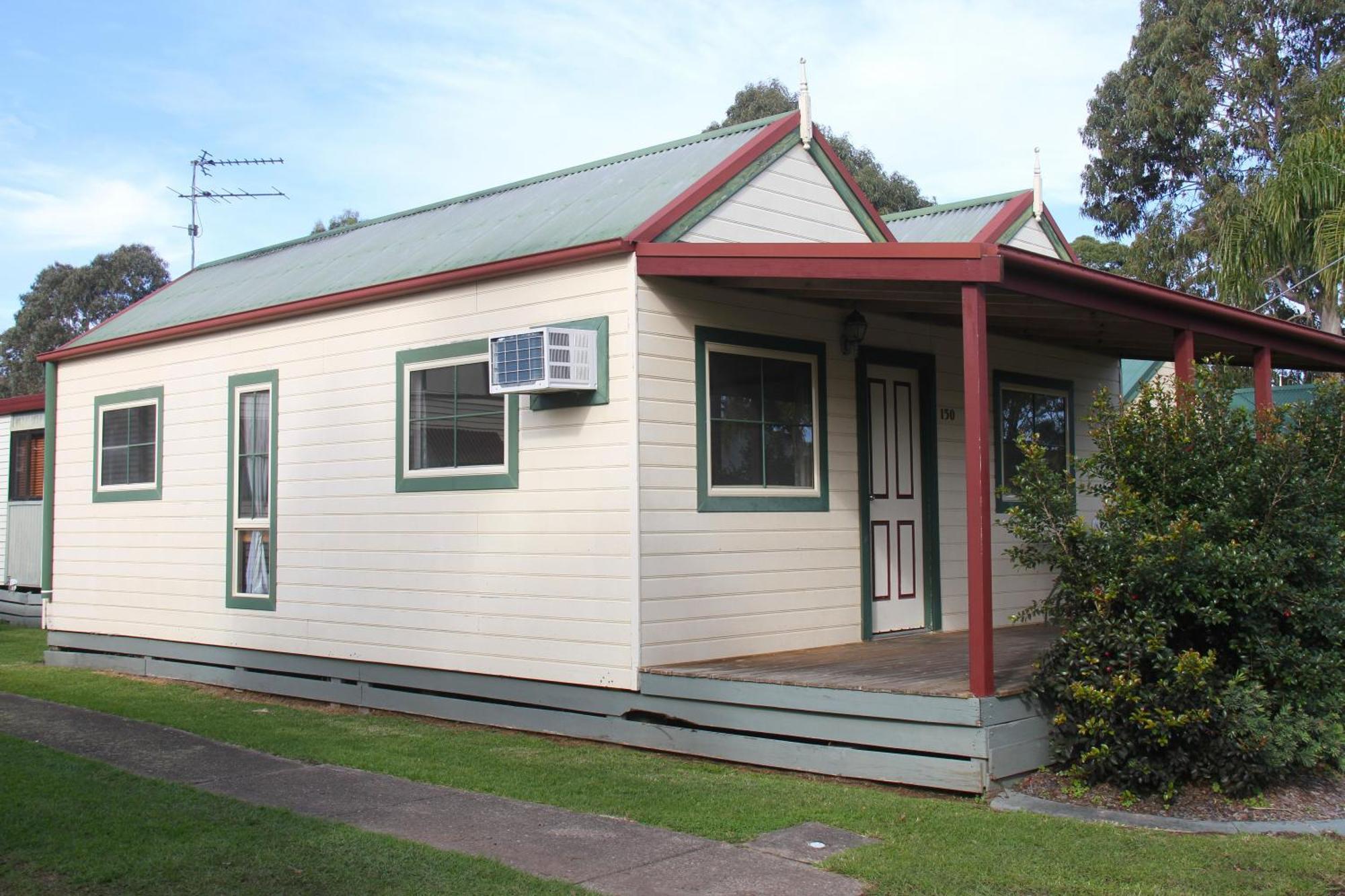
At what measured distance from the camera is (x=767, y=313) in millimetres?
8570

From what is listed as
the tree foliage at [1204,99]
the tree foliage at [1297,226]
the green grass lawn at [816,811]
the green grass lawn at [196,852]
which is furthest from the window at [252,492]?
the tree foliage at [1204,99]

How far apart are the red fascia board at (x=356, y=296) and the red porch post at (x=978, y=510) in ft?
7.45

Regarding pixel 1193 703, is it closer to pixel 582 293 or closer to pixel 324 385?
pixel 582 293

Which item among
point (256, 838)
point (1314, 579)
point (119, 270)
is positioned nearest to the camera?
point (256, 838)

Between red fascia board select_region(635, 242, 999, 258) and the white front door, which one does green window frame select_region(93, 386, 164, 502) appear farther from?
the white front door

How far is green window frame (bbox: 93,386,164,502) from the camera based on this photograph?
456 inches

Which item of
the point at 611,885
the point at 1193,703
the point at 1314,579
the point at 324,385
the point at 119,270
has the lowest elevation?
the point at 611,885

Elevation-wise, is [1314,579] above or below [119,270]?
below

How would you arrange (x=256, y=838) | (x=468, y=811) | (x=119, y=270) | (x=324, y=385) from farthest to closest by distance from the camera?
1. (x=119, y=270)
2. (x=324, y=385)
3. (x=468, y=811)
4. (x=256, y=838)

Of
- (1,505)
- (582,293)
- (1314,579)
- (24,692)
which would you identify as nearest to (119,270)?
(1,505)

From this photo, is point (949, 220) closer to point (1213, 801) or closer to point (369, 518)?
point (369, 518)

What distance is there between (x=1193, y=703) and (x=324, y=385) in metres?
6.71

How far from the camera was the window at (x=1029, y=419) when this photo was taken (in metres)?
10.8

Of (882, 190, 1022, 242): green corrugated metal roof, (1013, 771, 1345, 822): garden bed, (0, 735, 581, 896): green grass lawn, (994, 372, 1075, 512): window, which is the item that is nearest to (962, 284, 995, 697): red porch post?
(1013, 771, 1345, 822): garden bed
